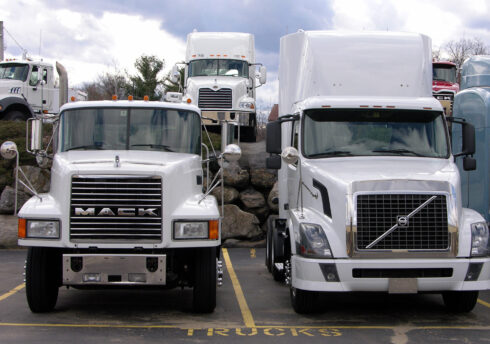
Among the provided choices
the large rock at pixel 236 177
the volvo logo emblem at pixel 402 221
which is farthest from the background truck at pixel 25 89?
the volvo logo emblem at pixel 402 221

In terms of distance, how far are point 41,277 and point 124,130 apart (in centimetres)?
222

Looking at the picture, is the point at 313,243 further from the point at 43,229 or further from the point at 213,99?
the point at 213,99

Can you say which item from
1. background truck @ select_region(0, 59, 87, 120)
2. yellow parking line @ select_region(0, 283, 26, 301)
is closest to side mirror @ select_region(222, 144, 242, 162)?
yellow parking line @ select_region(0, 283, 26, 301)

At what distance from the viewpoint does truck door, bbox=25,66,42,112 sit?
842 inches

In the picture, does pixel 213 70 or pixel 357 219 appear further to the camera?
pixel 213 70

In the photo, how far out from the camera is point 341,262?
24.1ft

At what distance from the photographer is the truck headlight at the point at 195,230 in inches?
297

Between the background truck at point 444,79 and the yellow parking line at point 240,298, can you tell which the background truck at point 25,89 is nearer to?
the yellow parking line at point 240,298

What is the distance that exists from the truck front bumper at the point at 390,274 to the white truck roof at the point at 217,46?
541 inches

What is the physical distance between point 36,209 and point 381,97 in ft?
Result: 15.6

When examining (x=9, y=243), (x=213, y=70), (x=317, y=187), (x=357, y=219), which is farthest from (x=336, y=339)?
(x=213, y=70)

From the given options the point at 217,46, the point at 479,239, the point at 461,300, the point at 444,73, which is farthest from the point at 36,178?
the point at 444,73

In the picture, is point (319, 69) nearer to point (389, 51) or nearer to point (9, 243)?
point (389, 51)

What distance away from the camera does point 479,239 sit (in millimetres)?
7656
